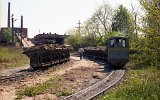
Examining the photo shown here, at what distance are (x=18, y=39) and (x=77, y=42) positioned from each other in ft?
54.7

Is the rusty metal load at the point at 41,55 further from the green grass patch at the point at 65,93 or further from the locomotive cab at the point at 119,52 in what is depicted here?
the green grass patch at the point at 65,93

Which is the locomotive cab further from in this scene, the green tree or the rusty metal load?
the green tree

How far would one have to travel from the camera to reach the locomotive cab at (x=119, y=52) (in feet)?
92.5

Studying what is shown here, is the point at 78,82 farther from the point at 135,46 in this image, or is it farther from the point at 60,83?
the point at 135,46

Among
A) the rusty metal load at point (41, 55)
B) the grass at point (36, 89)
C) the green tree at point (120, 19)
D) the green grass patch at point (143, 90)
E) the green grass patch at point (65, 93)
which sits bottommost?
the green grass patch at point (65, 93)

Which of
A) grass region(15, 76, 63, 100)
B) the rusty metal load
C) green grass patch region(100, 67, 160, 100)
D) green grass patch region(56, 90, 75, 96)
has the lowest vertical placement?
green grass patch region(56, 90, 75, 96)

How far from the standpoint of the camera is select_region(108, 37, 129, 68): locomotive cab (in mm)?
28203

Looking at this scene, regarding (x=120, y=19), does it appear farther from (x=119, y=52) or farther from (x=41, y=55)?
(x=41, y=55)

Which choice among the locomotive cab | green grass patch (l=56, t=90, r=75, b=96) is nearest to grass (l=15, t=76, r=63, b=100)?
green grass patch (l=56, t=90, r=75, b=96)

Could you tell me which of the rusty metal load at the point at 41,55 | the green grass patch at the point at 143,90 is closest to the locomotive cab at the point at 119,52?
the rusty metal load at the point at 41,55

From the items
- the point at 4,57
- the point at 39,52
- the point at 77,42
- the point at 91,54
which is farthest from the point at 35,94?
the point at 77,42

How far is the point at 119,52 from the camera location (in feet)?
93.1

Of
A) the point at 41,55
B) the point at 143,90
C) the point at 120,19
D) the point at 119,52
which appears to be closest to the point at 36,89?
the point at 143,90

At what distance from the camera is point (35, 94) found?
1476cm
